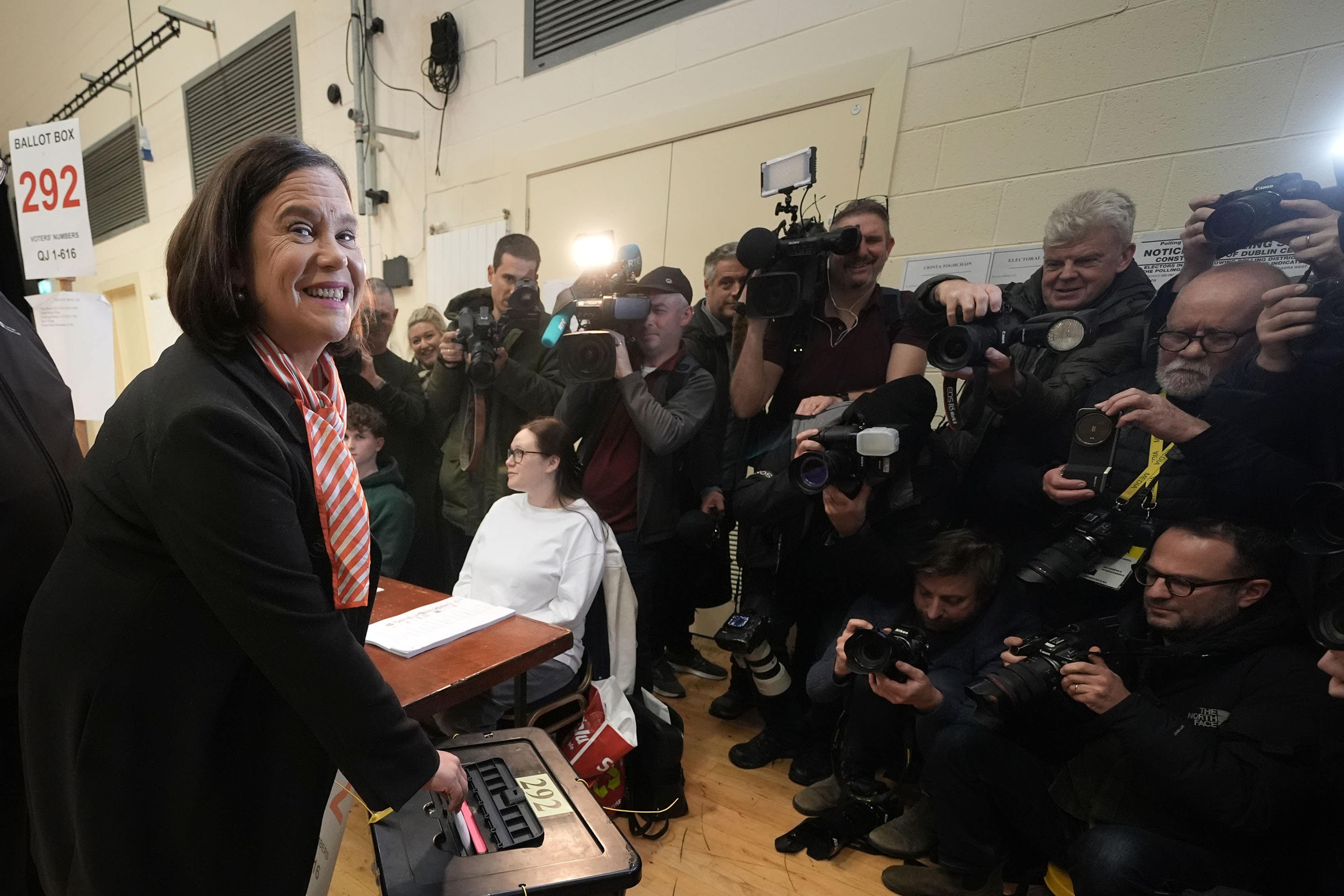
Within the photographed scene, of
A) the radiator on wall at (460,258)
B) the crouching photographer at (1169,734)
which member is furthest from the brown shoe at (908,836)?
the radiator on wall at (460,258)

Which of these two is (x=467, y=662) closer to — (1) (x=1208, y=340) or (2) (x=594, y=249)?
(1) (x=1208, y=340)

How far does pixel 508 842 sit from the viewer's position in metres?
0.89

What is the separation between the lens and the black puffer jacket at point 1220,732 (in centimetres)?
106

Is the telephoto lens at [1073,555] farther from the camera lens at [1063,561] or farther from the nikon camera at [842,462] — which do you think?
the nikon camera at [842,462]

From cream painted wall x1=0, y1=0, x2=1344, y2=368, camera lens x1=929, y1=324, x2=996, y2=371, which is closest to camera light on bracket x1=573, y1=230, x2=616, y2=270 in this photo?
cream painted wall x1=0, y1=0, x2=1344, y2=368

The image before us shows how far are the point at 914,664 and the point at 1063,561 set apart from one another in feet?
1.36

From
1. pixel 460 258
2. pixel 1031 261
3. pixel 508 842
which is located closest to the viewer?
pixel 508 842

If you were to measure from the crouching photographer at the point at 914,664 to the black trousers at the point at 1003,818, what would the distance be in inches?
3.0

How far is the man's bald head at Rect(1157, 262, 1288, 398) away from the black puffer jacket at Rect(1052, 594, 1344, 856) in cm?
48

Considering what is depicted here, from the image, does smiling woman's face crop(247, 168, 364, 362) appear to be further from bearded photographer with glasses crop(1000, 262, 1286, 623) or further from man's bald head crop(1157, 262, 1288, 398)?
man's bald head crop(1157, 262, 1288, 398)

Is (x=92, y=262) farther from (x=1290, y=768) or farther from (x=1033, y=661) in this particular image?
(x=1290, y=768)

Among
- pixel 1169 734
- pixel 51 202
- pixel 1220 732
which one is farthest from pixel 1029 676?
pixel 51 202

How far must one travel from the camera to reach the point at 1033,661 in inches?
48.4

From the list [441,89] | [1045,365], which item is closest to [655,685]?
[1045,365]
